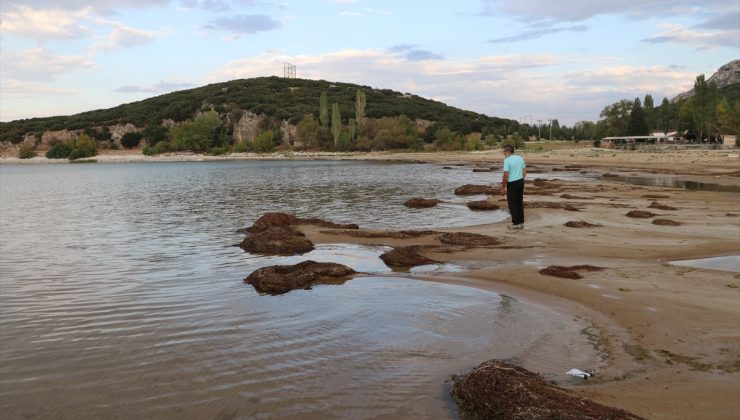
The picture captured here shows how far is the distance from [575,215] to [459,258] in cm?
833

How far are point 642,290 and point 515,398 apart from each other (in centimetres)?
495

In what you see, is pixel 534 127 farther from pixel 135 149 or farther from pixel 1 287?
pixel 1 287

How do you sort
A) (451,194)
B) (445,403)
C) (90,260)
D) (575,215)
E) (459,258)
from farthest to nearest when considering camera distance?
(451,194)
(575,215)
(90,260)
(459,258)
(445,403)

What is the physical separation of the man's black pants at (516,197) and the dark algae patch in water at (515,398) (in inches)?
420

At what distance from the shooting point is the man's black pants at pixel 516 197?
1517 cm

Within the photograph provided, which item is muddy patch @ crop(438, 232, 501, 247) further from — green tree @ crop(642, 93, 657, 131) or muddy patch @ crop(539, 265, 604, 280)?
green tree @ crop(642, 93, 657, 131)

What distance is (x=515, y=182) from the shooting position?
15117 mm

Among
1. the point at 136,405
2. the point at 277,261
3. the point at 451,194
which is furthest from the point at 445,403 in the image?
the point at 451,194

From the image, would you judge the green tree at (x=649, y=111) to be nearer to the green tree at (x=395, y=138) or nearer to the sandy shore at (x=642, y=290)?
the green tree at (x=395, y=138)

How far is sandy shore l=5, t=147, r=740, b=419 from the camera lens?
489 centimetres

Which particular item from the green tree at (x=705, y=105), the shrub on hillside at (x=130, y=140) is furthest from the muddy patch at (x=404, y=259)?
the shrub on hillside at (x=130, y=140)

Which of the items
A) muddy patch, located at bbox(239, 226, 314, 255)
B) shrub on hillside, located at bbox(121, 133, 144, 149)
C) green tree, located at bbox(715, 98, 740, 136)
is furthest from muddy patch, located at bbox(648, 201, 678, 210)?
shrub on hillside, located at bbox(121, 133, 144, 149)

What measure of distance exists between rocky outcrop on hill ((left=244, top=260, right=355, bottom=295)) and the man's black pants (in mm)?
6801

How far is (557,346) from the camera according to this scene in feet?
20.1
